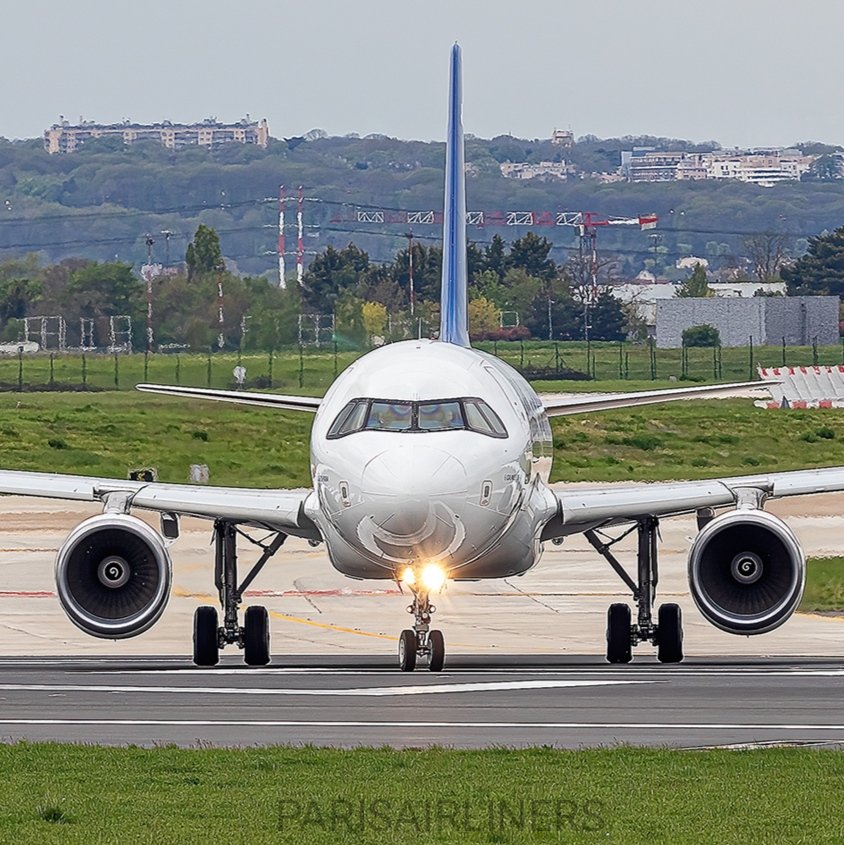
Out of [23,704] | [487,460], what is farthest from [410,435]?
[23,704]

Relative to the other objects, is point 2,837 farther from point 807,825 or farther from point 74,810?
point 807,825

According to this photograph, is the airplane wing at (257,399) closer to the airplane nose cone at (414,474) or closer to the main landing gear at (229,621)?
the main landing gear at (229,621)

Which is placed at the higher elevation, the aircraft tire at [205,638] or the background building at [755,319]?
the background building at [755,319]

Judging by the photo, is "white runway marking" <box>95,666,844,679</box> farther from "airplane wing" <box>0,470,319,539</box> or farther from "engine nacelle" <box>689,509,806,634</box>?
"airplane wing" <box>0,470,319,539</box>

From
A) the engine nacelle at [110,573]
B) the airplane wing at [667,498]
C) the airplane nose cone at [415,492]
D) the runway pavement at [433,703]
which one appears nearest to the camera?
the runway pavement at [433,703]

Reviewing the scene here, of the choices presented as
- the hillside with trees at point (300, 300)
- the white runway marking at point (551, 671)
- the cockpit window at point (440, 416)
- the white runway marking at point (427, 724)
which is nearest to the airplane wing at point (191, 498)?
the white runway marking at point (551, 671)

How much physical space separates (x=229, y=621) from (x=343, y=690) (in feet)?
13.4

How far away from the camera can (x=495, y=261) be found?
178m

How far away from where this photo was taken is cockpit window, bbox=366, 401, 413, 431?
2208 cm

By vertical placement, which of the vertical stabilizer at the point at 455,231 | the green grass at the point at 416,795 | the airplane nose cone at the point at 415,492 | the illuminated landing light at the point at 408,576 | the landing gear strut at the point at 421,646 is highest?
the vertical stabilizer at the point at 455,231

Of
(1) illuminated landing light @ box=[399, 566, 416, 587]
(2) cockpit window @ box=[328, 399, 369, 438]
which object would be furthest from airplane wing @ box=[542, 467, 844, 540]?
(2) cockpit window @ box=[328, 399, 369, 438]

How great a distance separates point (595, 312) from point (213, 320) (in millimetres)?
60325

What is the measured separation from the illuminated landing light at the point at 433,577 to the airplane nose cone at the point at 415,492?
3.26 ft

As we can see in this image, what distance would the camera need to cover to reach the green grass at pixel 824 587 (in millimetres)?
34000
